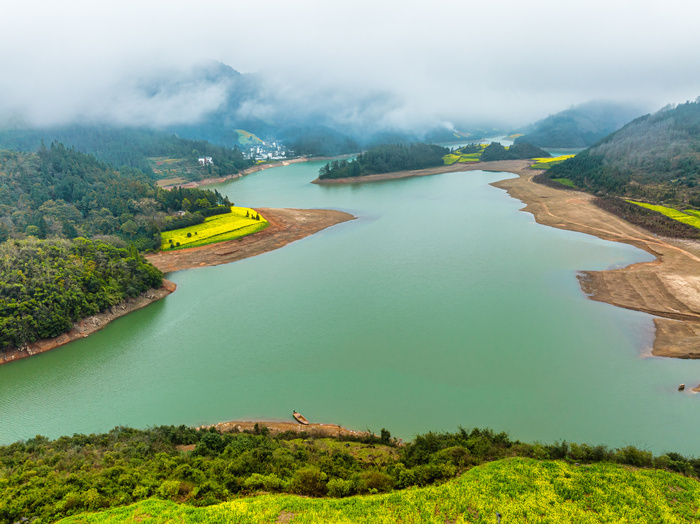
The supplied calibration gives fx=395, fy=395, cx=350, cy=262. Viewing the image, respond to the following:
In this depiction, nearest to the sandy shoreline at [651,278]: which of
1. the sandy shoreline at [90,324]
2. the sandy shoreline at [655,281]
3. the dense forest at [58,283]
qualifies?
the sandy shoreline at [655,281]

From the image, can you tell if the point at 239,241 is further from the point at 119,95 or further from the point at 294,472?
the point at 119,95

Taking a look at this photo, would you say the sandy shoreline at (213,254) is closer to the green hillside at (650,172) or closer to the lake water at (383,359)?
the lake water at (383,359)

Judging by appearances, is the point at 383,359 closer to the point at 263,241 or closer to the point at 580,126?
the point at 263,241

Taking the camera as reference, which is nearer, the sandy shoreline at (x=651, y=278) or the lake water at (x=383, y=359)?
the lake water at (x=383, y=359)

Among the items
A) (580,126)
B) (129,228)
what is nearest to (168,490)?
(129,228)

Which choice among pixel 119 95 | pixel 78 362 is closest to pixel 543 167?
pixel 78 362

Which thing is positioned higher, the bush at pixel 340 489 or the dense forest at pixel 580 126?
the dense forest at pixel 580 126
